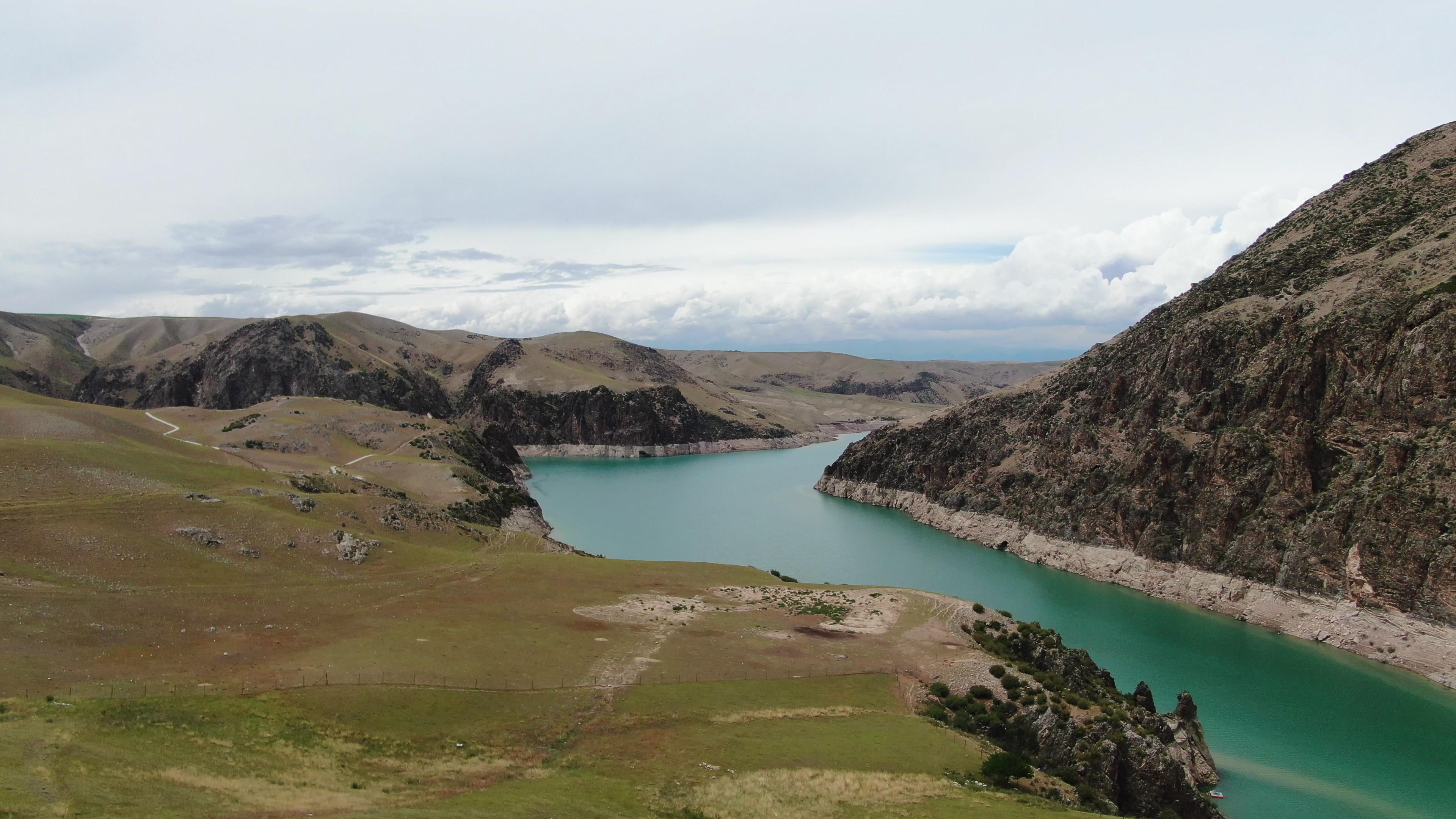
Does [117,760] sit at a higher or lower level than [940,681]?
higher

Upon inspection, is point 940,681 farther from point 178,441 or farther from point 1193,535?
point 178,441

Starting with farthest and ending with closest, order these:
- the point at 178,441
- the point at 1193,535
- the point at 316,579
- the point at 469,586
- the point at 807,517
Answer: the point at 807,517 < the point at 178,441 < the point at 1193,535 < the point at 469,586 < the point at 316,579

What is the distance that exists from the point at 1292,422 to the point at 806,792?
67523mm

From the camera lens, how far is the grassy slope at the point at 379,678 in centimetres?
2458

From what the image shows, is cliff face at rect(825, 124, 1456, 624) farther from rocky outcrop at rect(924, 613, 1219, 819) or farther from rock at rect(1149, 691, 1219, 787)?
rocky outcrop at rect(924, 613, 1219, 819)

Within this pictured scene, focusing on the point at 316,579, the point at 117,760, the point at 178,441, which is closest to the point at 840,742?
the point at 117,760

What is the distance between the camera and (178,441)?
8481cm

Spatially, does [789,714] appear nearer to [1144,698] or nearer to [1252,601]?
[1144,698]

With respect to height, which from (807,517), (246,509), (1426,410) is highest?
(1426,410)

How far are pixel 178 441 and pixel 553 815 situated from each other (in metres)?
80.7

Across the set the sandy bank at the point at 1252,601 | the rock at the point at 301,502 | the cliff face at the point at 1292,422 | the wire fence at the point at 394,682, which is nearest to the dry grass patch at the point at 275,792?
the wire fence at the point at 394,682

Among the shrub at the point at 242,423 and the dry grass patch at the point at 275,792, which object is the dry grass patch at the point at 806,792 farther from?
the shrub at the point at 242,423

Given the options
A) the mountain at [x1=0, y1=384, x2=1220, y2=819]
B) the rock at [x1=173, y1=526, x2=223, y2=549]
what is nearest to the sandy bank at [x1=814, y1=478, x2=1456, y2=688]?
the mountain at [x1=0, y1=384, x2=1220, y2=819]

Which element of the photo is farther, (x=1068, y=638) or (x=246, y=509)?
(x=1068, y=638)
